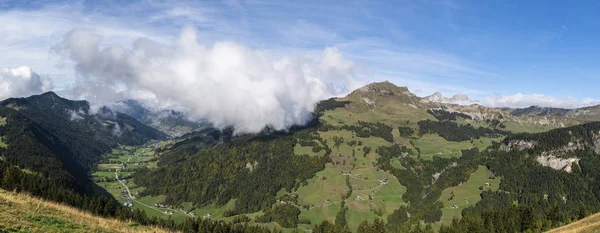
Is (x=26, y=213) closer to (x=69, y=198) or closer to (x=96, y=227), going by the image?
(x=96, y=227)

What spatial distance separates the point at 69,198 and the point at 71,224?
140m

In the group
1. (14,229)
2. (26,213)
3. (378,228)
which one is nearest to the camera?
(14,229)

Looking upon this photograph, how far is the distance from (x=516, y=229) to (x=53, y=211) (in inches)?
7219

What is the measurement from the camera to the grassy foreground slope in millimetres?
22403

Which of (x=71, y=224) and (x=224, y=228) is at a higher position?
(x=71, y=224)

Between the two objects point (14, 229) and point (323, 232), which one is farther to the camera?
point (323, 232)

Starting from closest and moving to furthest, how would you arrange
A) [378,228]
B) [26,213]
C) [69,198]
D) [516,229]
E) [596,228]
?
[26,213] < [596,228] < [69,198] < [516,229] < [378,228]

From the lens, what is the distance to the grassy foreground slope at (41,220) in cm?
2240

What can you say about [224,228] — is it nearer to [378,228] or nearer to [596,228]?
[378,228]

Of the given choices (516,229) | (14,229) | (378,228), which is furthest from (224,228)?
(14,229)

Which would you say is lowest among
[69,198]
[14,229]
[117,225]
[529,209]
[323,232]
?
[323,232]

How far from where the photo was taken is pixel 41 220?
993 inches

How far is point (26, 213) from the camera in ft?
84.7

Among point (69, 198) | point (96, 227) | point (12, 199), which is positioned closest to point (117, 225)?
point (96, 227)
